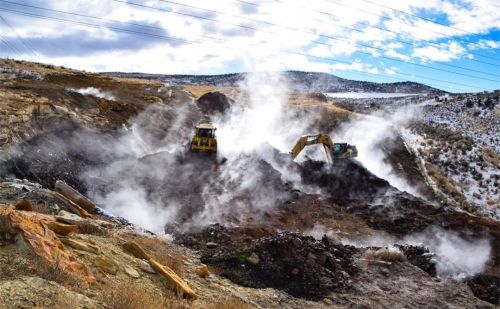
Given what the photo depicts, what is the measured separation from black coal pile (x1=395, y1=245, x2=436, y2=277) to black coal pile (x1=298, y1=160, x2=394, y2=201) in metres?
7.83

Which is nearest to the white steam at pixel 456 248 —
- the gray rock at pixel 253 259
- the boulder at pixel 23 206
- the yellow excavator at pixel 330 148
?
the gray rock at pixel 253 259

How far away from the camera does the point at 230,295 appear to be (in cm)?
973

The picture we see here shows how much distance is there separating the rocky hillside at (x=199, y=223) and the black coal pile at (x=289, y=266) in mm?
42

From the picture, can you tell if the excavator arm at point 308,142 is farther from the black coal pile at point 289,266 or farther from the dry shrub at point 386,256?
the black coal pile at point 289,266

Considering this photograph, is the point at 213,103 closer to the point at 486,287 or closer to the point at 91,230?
the point at 486,287

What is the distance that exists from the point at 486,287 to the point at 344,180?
12451 mm

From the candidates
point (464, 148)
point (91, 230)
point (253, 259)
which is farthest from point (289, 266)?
point (464, 148)

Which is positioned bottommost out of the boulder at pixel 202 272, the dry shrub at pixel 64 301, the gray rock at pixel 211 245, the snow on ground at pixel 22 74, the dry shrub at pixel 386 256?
the gray rock at pixel 211 245

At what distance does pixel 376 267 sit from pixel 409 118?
146ft

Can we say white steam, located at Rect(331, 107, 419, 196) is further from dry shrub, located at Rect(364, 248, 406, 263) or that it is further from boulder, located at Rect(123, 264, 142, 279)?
boulder, located at Rect(123, 264, 142, 279)

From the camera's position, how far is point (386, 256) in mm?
14734

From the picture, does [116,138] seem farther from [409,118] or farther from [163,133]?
[409,118]

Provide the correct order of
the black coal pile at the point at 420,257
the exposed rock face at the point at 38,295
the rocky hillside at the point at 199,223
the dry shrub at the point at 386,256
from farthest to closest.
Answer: the black coal pile at the point at 420,257 < the dry shrub at the point at 386,256 < the rocky hillside at the point at 199,223 < the exposed rock face at the point at 38,295

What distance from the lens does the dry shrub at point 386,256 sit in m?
14.6
